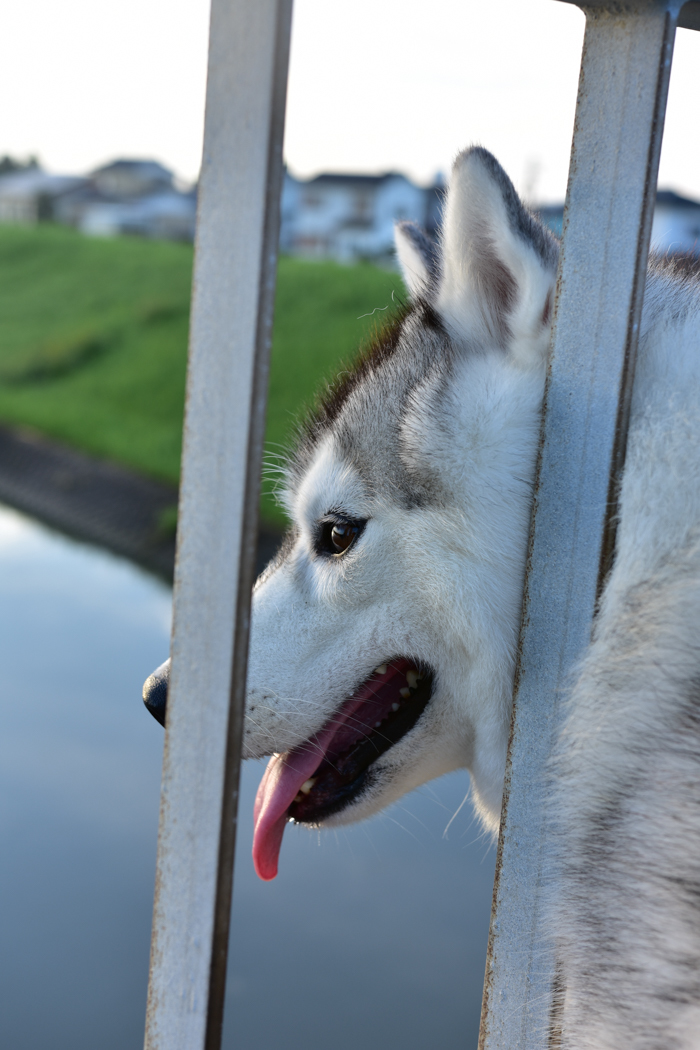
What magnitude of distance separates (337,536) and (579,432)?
554 mm

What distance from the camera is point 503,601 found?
1.23 m

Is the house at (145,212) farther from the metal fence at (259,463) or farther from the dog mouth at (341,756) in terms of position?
the metal fence at (259,463)

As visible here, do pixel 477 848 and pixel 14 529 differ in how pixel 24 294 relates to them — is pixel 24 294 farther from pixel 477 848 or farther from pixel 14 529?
pixel 477 848

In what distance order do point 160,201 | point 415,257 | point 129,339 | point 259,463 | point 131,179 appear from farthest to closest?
point 131,179 → point 160,201 → point 129,339 → point 415,257 → point 259,463

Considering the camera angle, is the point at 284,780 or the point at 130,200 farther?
the point at 130,200

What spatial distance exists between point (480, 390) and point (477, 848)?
320cm

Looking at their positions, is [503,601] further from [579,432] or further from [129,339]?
[129,339]

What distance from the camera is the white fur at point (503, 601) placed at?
932 mm

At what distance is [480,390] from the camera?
1.26 meters

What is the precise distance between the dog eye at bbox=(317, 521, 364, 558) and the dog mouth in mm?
208

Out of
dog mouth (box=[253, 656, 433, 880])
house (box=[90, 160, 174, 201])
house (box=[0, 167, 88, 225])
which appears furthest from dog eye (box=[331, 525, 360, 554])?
house (box=[90, 160, 174, 201])

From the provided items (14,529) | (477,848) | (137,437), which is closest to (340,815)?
(477,848)

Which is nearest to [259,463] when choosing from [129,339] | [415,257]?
[415,257]

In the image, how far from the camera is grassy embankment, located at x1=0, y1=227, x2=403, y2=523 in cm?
988
